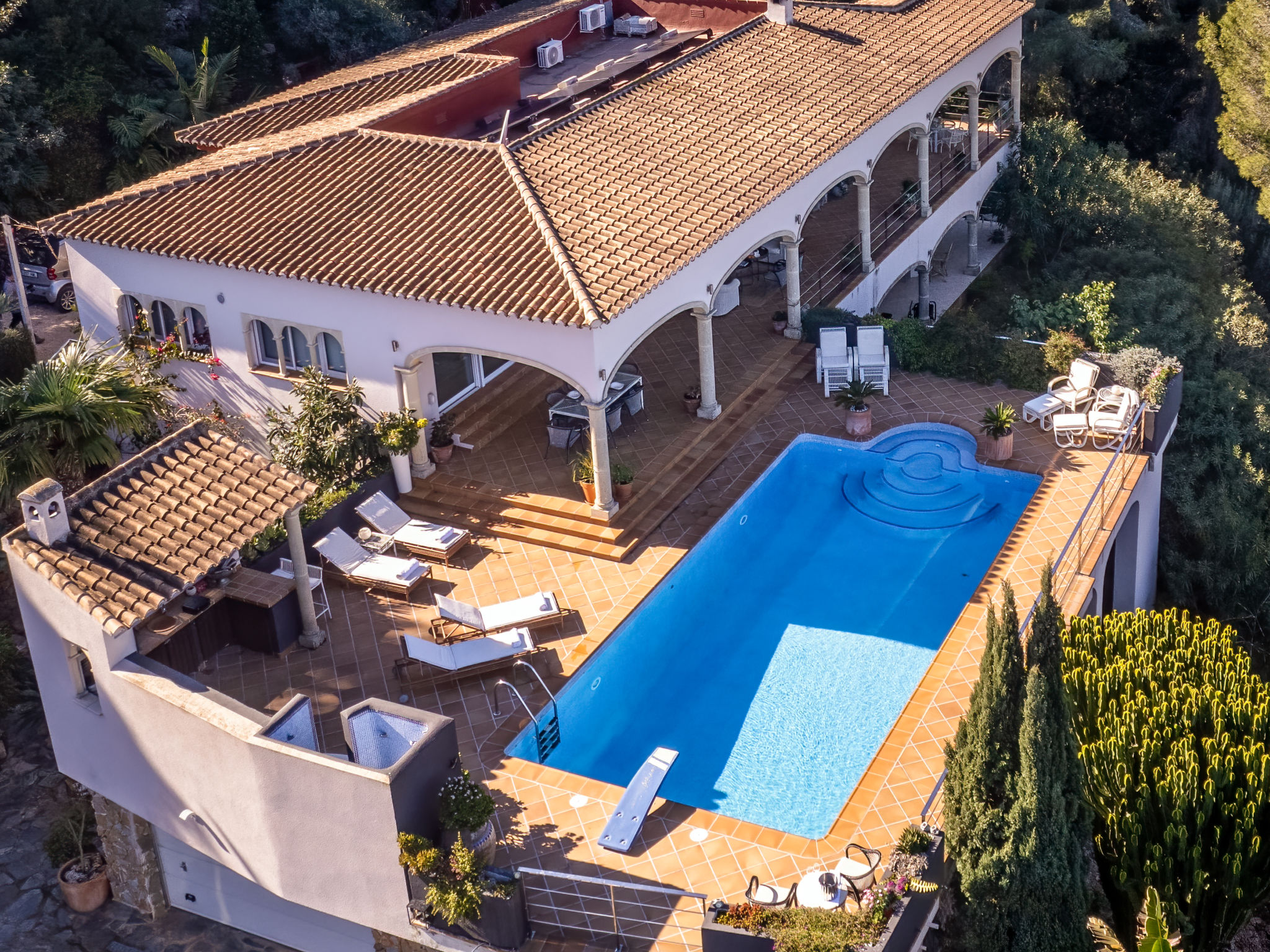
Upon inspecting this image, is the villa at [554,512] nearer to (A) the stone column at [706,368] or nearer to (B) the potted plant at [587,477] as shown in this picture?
(A) the stone column at [706,368]

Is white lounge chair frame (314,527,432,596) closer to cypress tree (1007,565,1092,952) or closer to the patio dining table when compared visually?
the patio dining table

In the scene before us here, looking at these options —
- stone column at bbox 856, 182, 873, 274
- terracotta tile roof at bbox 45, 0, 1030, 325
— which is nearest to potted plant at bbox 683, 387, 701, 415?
terracotta tile roof at bbox 45, 0, 1030, 325

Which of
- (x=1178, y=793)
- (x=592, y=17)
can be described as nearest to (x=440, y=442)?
(x=1178, y=793)

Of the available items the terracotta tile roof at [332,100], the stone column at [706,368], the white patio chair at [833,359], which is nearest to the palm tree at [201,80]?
the terracotta tile roof at [332,100]

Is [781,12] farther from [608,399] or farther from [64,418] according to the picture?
[64,418]

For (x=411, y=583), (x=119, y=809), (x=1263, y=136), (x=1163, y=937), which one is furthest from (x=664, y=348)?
(x=1263, y=136)

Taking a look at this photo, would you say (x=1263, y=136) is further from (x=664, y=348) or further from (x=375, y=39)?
(x=375, y=39)
